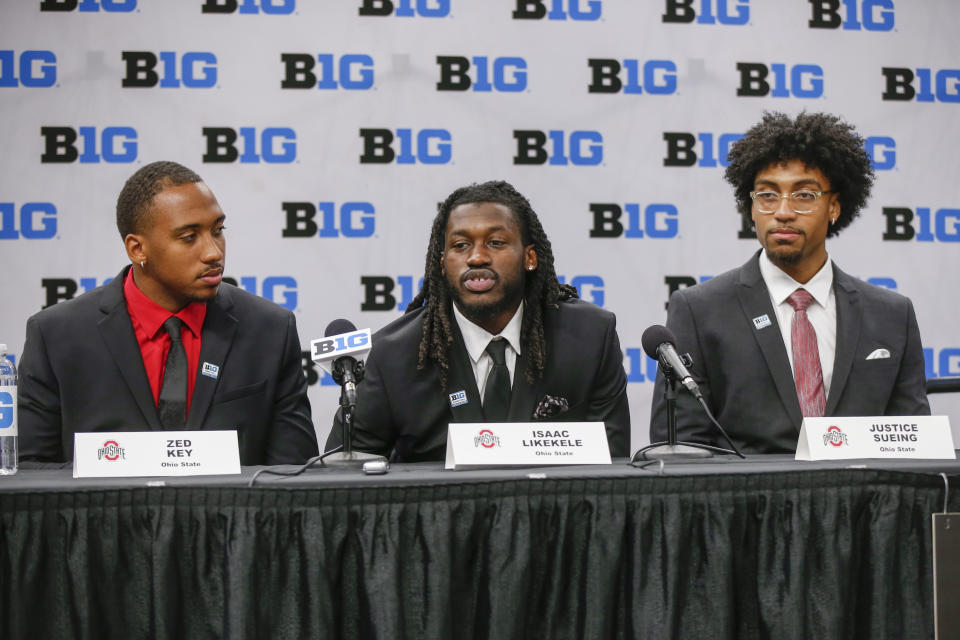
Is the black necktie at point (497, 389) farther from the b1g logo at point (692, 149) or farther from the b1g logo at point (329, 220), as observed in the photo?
the b1g logo at point (692, 149)

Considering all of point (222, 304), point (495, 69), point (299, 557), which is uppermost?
point (495, 69)

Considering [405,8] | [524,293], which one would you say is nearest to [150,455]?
[524,293]

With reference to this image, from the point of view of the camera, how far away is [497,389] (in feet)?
8.70

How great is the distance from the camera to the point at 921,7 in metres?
4.48

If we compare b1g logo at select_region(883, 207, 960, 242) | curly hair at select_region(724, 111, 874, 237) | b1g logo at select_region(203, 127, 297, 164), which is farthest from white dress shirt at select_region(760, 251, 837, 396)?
b1g logo at select_region(203, 127, 297, 164)

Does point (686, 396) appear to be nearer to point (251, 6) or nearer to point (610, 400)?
point (610, 400)

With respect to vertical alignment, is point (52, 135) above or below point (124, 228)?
above

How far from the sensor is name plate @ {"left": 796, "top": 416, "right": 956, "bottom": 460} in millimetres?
2074

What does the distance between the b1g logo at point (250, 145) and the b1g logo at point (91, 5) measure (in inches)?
25.2

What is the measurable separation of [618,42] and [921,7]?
1.51 m

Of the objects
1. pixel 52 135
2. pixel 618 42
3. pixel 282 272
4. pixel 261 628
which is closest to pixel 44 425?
pixel 261 628

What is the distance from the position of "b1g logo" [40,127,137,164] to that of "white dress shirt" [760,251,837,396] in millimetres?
2812

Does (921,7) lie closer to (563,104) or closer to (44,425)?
(563,104)

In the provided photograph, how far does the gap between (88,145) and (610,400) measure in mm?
2706
